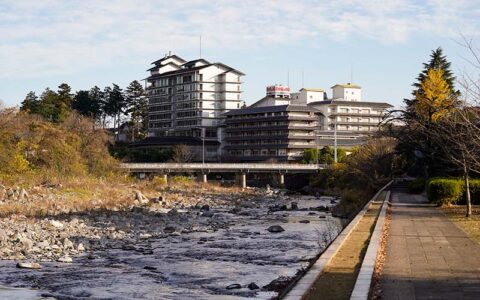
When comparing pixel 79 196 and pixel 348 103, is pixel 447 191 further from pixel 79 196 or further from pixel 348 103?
pixel 348 103

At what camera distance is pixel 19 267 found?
17.1 metres

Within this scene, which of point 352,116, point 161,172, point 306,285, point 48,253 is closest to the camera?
point 306,285

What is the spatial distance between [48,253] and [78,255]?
96cm

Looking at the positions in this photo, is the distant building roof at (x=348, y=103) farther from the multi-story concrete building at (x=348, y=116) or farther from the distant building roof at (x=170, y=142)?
the distant building roof at (x=170, y=142)

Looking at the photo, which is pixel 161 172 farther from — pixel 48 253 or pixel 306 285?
pixel 306 285

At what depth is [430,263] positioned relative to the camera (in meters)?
11.4

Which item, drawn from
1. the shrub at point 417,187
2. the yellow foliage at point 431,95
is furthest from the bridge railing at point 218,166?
the yellow foliage at point 431,95

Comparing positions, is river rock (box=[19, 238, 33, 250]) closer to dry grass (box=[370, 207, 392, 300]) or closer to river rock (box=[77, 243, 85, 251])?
river rock (box=[77, 243, 85, 251])

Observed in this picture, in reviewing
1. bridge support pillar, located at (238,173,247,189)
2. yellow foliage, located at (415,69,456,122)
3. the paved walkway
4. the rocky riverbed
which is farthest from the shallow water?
bridge support pillar, located at (238,173,247,189)

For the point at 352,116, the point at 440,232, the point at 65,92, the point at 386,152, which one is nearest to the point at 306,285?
the point at 440,232

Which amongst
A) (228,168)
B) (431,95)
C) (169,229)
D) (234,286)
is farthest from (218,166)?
(234,286)

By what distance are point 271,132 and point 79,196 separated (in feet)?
191

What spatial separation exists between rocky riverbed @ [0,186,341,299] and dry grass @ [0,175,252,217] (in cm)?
177

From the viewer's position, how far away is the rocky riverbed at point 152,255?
1414cm
